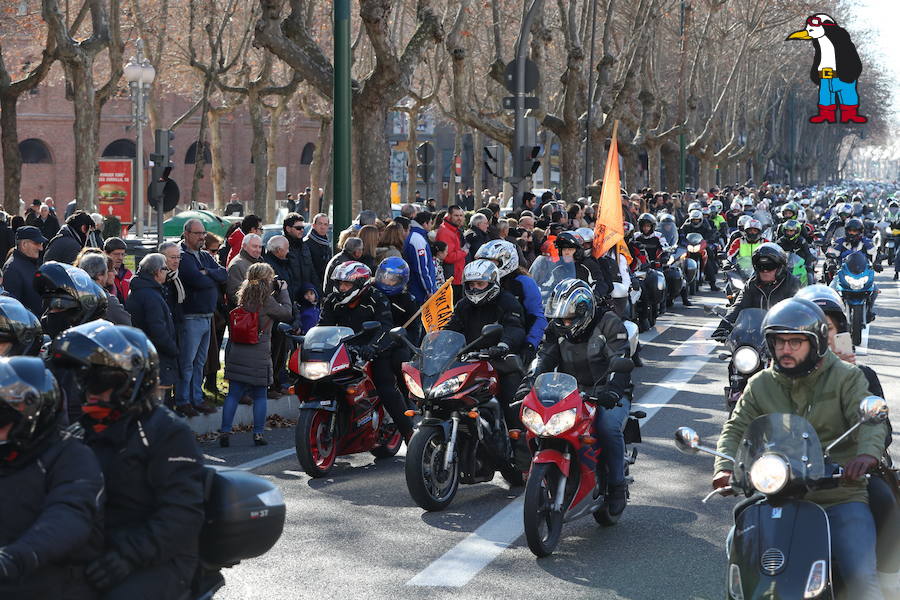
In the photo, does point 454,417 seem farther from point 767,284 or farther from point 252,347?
point 767,284

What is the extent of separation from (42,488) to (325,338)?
5903 millimetres

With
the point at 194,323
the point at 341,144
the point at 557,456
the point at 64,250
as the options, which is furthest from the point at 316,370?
the point at 341,144

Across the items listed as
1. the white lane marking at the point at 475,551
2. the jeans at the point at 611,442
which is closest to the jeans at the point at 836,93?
the white lane marking at the point at 475,551

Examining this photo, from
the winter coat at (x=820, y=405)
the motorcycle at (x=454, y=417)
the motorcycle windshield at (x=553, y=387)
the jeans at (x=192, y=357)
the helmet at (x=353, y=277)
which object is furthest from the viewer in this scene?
the jeans at (x=192, y=357)

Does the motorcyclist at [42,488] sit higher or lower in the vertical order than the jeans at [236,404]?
higher

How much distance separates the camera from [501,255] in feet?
32.2

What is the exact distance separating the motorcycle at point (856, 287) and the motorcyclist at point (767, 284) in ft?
23.8

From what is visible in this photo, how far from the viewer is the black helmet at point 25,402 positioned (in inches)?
149

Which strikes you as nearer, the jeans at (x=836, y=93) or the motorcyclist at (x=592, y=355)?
the motorcyclist at (x=592, y=355)

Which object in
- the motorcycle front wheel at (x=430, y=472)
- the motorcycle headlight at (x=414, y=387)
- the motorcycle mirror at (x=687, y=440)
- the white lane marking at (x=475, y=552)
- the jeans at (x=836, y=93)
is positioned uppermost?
the jeans at (x=836, y=93)

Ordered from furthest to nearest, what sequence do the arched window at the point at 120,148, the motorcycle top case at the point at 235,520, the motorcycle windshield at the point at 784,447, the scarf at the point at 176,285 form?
the arched window at the point at 120,148 → the scarf at the point at 176,285 → the motorcycle windshield at the point at 784,447 → the motorcycle top case at the point at 235,520

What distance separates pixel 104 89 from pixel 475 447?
2388cm

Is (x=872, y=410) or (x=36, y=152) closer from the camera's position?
(x=872, y=410)

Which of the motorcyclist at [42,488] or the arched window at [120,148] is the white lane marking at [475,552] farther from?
the arched window at [120,148]
